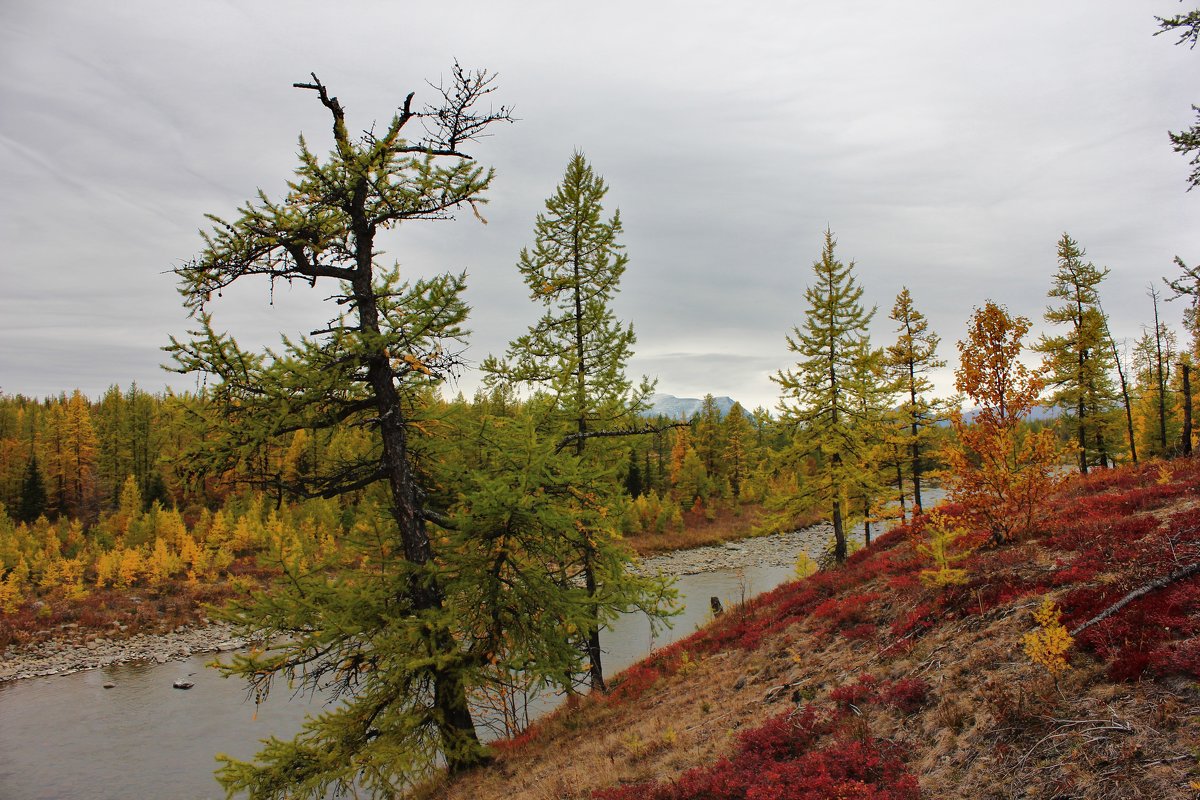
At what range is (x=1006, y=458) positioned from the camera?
1071 cm

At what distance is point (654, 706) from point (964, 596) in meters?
6.45

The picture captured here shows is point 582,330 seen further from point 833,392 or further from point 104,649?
point 104,649

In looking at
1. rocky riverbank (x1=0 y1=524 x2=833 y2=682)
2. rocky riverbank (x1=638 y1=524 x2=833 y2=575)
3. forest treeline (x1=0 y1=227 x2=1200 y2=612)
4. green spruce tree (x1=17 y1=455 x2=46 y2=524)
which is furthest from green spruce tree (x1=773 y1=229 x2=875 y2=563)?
green spruce tree (x1=17 y1=455 x2=46 y2=524)

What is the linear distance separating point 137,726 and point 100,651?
14.4 m

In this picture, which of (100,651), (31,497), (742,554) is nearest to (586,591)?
(100,651)

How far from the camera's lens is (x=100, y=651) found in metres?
29.2

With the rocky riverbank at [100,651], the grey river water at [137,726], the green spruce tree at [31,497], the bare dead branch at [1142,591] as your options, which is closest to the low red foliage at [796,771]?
the bare dead branch at [1142,591]

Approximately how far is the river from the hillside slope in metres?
6.00

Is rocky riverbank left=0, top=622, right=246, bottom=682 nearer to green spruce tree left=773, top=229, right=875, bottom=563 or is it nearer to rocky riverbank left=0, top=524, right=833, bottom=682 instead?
rocky riverbank left=0, top=524, right=833, bottom=682

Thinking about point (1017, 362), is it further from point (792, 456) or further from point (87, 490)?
point (87, 490)

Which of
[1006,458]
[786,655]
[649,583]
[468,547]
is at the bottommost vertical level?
[786,655]

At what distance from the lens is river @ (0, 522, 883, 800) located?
15336 millimetres

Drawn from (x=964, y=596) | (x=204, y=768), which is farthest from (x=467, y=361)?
(x=204, y=768)

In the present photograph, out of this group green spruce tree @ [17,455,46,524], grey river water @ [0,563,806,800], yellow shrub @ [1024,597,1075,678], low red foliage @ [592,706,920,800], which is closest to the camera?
low red foliage @ [592,706,920,800]
